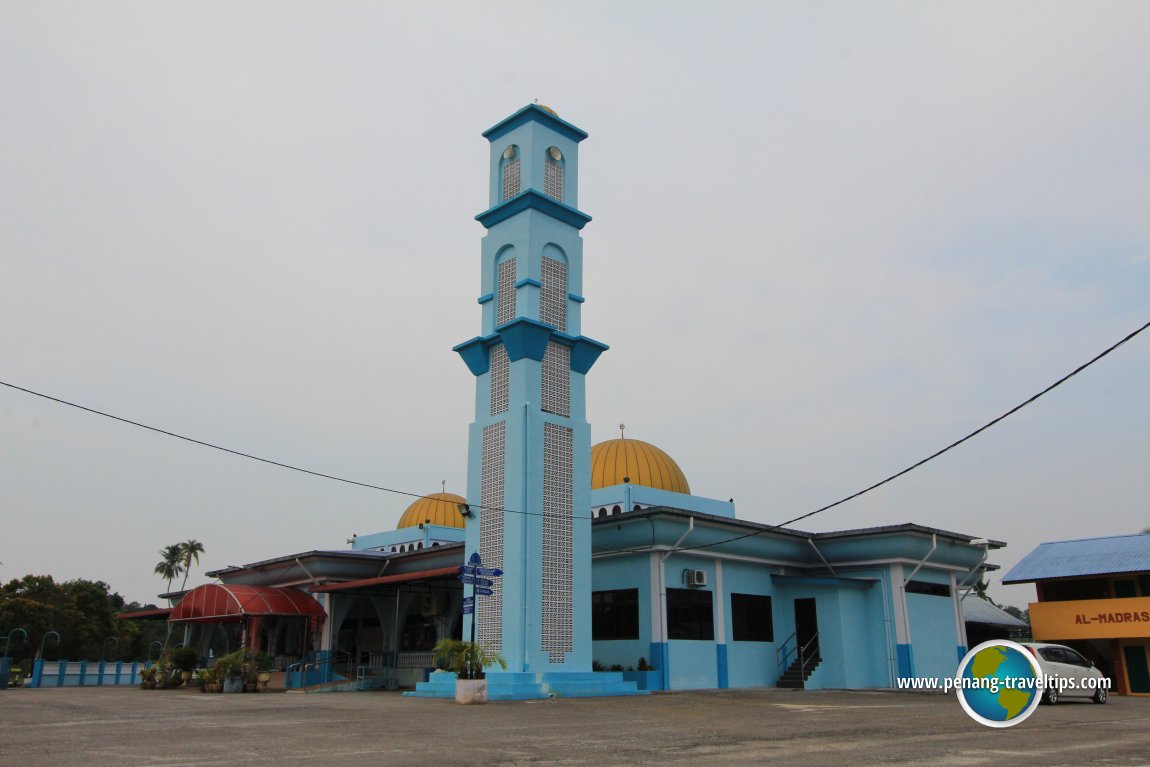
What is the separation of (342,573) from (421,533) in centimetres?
615

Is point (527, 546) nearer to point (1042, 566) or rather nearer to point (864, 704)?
point (864, 704)

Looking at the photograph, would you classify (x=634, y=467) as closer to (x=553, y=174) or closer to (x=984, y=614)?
(x=553, y=174)

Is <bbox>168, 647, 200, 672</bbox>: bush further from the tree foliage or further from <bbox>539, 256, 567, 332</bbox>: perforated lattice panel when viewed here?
the tree foliage

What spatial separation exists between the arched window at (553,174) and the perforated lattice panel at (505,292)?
2.75m

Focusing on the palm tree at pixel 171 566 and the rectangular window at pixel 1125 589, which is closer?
the rectangular window at pixel 1125 589

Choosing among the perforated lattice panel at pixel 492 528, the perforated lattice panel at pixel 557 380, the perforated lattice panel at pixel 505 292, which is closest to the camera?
the perforated lattice panel at pixel 492 528

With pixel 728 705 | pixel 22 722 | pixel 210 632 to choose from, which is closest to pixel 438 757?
pixel 22 722

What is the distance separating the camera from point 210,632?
40.7 metres

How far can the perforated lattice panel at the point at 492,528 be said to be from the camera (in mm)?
25016

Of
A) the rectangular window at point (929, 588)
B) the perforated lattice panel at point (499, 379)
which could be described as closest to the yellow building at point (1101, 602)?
the rectangular window at point (929, 588)

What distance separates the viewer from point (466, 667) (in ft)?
72.6

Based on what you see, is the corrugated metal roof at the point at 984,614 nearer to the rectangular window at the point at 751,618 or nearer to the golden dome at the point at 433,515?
the rectangular window at the point at 751,618
